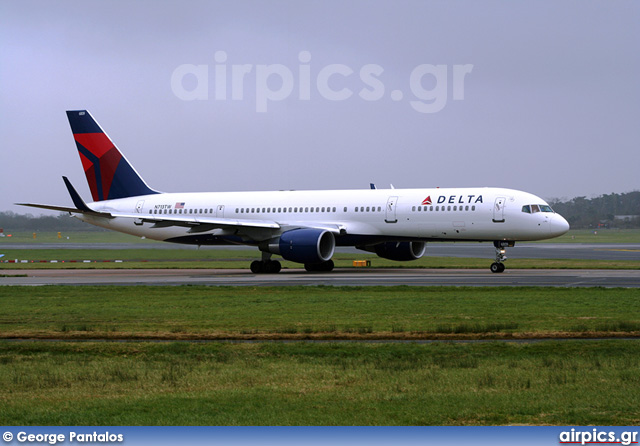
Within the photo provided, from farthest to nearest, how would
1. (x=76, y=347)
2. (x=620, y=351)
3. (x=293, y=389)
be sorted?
(x=76, y=347) < (x=620, y=351) < (x=293, y=389)

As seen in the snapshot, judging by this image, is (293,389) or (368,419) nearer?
(368,419)

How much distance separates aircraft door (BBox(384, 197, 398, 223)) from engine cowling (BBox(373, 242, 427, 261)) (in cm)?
336

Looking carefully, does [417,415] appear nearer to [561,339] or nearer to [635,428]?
[635,428]

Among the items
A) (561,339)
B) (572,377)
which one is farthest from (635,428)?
(561,339)

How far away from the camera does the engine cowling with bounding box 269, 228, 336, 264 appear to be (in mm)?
38375

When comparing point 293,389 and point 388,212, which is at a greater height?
point 388,212

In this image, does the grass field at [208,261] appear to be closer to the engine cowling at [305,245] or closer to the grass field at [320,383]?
the engine cowling at [305,245]

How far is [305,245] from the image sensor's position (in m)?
38.4

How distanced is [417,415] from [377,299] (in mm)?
14110

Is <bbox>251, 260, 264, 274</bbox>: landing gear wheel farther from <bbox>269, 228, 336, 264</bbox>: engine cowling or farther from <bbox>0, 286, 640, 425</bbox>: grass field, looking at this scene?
<bbox>0, 286, 640, 425</bbox>: grass field

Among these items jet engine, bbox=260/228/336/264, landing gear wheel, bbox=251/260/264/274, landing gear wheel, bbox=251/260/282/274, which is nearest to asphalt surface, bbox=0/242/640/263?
jet engine, bbox=260/228/336/264

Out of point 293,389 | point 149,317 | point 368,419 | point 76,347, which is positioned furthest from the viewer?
point 149,317

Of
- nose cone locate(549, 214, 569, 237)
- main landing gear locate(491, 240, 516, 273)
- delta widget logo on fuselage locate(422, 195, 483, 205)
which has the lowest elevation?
main landing gear locate(491, 240, 516, 273)

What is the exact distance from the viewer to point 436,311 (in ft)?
66.6
